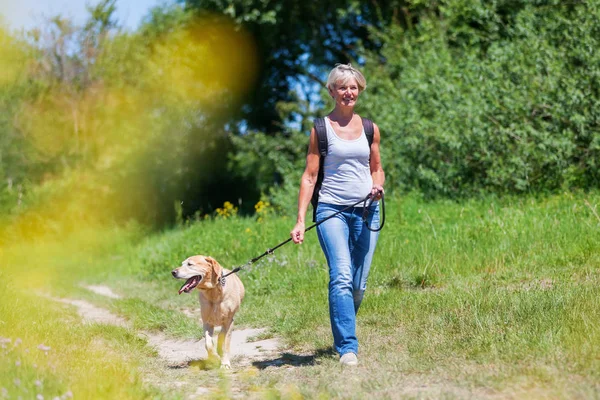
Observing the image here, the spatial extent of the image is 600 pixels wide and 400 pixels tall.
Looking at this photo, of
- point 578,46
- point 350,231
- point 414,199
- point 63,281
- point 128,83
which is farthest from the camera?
point 128,83

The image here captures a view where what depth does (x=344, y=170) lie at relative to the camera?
611 centimetres

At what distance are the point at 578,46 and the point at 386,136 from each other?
529cm

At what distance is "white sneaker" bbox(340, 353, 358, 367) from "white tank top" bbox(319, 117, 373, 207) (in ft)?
4.00

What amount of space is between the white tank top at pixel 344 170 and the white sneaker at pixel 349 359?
1.22 m

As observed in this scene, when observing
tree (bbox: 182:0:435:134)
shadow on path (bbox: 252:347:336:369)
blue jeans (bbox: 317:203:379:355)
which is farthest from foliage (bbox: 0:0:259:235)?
blue jeans (bbox: 317:203:379:355)

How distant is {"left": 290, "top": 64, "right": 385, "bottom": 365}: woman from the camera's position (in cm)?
595

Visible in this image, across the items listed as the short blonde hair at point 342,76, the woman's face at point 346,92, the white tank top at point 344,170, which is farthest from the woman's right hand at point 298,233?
the short blonde hair at point 342,76

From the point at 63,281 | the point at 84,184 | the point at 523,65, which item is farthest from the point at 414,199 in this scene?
the point at 84,184

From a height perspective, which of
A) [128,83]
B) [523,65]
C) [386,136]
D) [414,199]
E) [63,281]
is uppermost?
[128,83]

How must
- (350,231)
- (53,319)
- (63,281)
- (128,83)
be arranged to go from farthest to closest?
(128,83)
(63,281)
(53,319)
(350,231)

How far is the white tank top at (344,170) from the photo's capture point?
238 inches

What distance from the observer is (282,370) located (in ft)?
20.6

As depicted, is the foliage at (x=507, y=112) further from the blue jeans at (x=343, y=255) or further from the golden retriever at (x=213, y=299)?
the golden retriever at (x=213, y=299)

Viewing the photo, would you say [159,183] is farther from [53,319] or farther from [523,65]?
[53,319]
